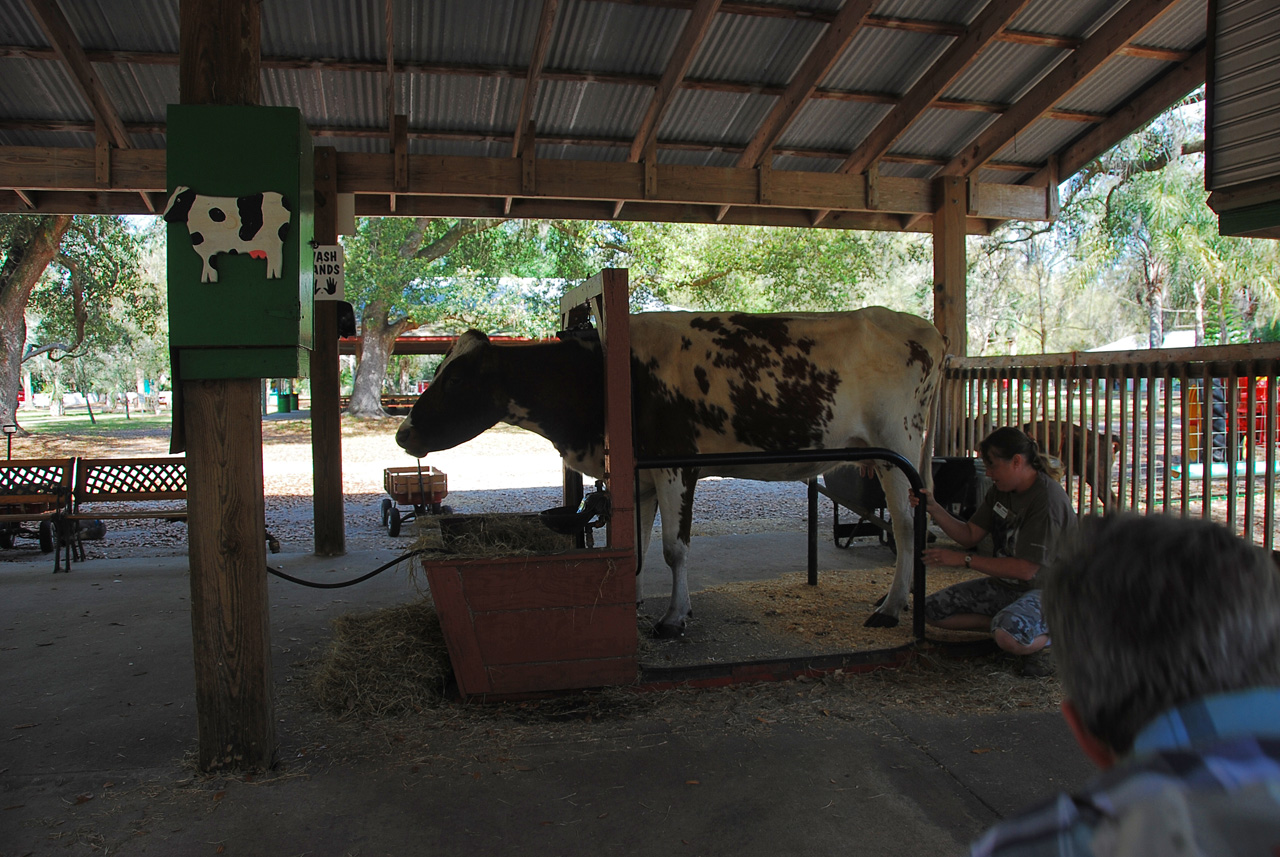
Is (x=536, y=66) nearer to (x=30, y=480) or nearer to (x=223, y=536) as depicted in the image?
(x=223, y=536)

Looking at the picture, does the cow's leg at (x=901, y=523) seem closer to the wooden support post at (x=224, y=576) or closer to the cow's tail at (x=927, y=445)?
the cow's tail at (x=927, y=445)

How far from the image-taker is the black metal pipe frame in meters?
4.07

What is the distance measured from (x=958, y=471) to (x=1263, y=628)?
620 cm

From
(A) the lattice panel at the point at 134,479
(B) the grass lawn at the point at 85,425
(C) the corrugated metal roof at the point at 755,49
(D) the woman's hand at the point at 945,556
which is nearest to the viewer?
(D) the woman's hand at the point at 945,556

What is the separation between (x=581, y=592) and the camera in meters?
3.88

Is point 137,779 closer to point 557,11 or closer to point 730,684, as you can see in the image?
point 730,684

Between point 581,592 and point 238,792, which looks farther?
point 581,592

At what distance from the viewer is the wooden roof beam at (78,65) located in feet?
18.2

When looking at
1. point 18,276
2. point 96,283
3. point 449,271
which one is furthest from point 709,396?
point 449,271

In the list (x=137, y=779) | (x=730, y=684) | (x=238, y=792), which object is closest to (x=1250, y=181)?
(x=730, y=684)

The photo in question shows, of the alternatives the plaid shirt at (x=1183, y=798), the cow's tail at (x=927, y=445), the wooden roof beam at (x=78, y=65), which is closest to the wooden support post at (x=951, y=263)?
the cow's tail at (x=927, y=445)

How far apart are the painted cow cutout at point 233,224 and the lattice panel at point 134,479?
490 centimetres

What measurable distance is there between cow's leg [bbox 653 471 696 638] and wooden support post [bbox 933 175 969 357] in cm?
405

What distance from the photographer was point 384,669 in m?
4.04
